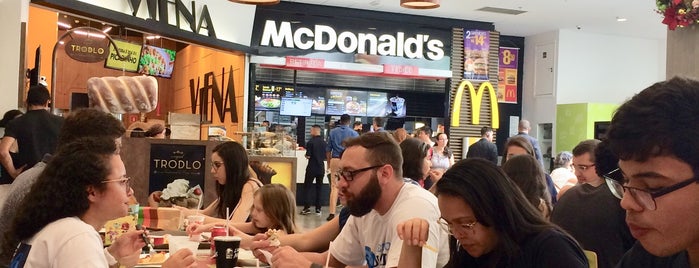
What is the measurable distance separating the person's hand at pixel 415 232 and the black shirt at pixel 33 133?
4510 millimetres

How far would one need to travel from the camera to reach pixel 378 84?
14523 mm

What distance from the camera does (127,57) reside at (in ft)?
33.8

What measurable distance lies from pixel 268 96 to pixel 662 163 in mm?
12351

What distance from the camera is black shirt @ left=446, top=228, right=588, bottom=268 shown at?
1990 millimetres

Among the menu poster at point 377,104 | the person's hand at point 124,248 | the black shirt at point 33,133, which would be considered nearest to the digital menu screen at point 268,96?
the menu poster at point 377,104

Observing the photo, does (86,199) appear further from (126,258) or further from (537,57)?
(537,57)

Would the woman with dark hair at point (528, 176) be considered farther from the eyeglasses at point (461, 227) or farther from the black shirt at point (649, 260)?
the black shirt at point (649, 260)

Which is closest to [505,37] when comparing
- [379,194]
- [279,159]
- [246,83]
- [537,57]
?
[537,57]

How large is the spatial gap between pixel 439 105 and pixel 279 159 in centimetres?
725

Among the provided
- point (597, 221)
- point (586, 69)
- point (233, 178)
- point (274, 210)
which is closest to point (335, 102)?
point (586, 69)

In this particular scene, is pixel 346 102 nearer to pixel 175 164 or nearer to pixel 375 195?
pixel 175 164

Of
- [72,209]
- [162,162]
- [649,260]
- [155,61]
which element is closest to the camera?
[649,260]

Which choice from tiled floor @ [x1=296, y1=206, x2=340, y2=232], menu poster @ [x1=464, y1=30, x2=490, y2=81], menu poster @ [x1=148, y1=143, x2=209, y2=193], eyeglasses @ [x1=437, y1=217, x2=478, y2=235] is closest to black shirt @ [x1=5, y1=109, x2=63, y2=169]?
menu poster @ [x1=148, y1=143, x2=209, y2=193]

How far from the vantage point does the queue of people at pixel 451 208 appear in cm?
129
